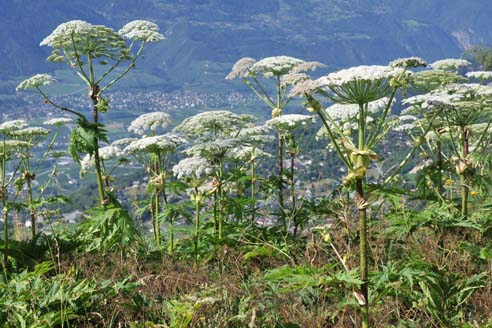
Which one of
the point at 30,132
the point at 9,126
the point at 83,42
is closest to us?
the point at 83,42

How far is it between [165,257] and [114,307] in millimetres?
1193

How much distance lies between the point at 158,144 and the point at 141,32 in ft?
6.53

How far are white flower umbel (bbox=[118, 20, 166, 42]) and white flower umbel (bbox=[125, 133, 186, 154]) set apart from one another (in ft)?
5.15

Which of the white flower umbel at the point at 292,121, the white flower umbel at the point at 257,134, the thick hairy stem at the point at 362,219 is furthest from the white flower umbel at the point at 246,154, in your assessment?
the thick hairy stem at the point at 362,219

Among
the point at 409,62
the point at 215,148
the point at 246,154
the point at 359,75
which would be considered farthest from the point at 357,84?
the point at 246,154

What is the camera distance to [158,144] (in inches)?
257

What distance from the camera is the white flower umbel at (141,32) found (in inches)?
301

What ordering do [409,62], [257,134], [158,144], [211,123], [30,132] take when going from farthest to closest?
[30,132] → [257,134] → [211,123] → [158,144] → [409,62]

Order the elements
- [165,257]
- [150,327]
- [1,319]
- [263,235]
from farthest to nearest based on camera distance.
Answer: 1. [263,235]
2. [165,257]
3. [1,319]
4. [150,327]

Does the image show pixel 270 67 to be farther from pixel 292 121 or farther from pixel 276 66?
pixel 292 121

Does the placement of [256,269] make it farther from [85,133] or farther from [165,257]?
[85,133]

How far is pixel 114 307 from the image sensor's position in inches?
193

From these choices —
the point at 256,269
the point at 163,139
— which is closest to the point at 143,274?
the point at 256,269

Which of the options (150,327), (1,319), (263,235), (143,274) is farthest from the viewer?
(263,235)
